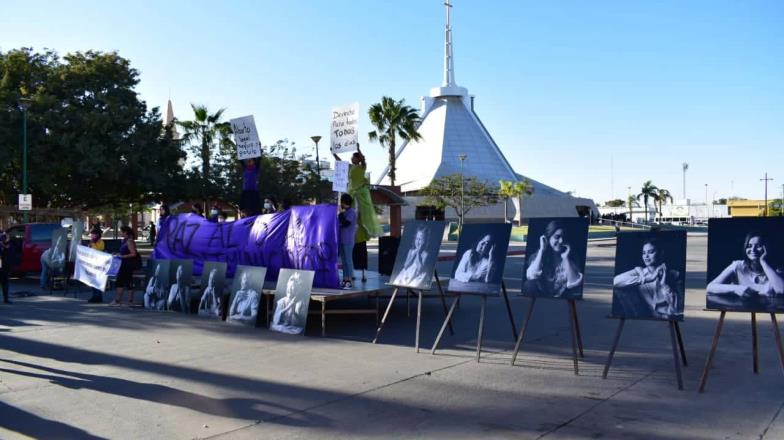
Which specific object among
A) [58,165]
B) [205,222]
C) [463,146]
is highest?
[463,146]

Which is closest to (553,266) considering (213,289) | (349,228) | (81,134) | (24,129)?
(349,228)

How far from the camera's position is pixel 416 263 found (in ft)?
31.4

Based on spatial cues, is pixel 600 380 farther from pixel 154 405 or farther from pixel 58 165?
pixel 58 165

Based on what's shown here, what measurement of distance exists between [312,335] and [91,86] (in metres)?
27.5

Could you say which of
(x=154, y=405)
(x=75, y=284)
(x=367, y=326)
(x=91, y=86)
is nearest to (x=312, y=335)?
(x=367, y=326)

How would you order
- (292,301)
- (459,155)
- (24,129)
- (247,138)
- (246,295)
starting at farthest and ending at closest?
(459,155)
(24,129)
(247,138)
(246,295)
(292,301)

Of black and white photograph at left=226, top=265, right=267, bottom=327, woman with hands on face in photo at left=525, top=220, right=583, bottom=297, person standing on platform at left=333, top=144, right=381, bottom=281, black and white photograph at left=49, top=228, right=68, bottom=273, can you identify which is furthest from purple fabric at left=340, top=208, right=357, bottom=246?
black and white photograph at left=49, top=228, right=68, bottom=273

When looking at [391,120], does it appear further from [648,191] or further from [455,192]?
[648,191]

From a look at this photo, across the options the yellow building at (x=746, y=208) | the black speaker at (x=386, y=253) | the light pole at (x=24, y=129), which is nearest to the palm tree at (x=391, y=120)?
the light pole at (x=24, y=129)

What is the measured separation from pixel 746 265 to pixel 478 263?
3160mm

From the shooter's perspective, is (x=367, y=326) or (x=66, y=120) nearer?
(x=367, y=326)

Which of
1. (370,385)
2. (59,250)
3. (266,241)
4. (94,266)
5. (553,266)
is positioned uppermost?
(266,241)

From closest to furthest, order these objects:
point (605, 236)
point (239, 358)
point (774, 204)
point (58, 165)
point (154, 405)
Result: point (154, 405), point (239, 358), point (58, 165), point (605, 236), point (774, 204)

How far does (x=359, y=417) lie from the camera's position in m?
6.02
